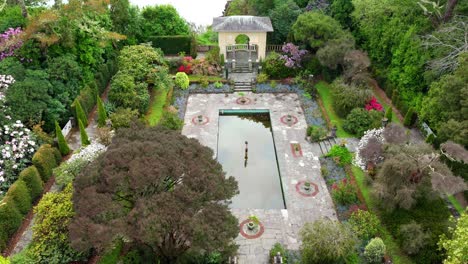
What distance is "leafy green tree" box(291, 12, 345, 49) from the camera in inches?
1309

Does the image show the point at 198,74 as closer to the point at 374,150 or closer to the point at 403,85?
the point at 403,85

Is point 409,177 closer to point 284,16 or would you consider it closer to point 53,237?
point 53,237

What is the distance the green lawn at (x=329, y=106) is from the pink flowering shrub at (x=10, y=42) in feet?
76.5

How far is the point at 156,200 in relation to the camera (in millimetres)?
14078

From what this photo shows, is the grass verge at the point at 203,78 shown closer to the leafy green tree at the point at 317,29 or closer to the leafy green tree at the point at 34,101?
the leafy green tree at the point at 317,29

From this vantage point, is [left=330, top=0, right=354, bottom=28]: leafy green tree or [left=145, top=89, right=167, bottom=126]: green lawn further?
[left=330, top=0, right=354, bottom=28]: leafy green tree

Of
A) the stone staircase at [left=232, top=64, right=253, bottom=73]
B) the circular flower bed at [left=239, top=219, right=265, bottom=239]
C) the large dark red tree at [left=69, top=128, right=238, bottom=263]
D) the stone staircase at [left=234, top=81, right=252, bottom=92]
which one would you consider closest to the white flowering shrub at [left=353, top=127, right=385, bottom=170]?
the circular flower bed at [left=239, top=219, right=265, bottom=239]

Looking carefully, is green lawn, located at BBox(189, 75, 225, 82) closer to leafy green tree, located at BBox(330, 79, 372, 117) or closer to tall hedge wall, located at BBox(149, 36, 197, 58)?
tall hedge wall, located at BBox(149, 36, 197, 58)

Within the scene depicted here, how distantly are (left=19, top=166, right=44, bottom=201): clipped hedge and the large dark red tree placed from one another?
23.4ft

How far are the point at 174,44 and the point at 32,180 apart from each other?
22.8 meters

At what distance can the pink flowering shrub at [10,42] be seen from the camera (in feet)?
87.1

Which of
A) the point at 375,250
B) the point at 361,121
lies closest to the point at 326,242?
the point at 375,250

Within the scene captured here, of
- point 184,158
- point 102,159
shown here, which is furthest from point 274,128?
point 102,159

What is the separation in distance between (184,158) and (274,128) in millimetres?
14218
